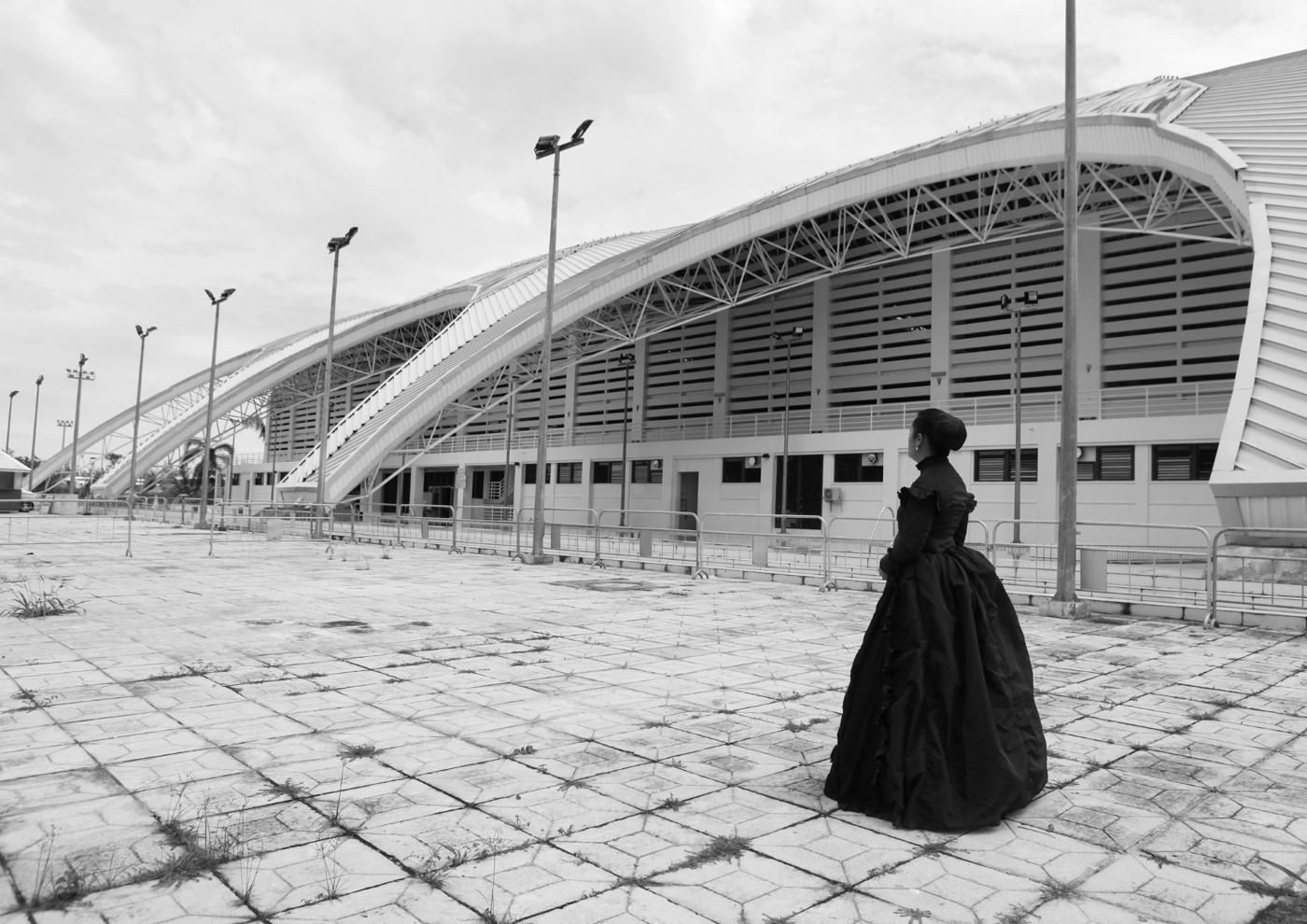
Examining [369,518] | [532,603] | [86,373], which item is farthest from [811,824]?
[86,373]

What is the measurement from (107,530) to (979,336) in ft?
108

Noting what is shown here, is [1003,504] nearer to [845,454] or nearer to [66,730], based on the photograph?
[845,454]

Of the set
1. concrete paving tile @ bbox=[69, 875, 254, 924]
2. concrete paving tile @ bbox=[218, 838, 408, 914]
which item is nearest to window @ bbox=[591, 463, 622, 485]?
concrete paving tile @ bbox=[218, 838, 408, 914]

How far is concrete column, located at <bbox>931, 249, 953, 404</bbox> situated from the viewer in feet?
118

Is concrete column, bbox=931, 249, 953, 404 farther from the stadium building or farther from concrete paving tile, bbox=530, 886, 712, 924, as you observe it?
concrete paving tile, bbox=530, 886, 712, 924

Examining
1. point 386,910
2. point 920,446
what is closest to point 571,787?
point 386,910

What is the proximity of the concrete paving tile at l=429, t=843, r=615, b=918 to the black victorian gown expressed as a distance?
1.35 metres

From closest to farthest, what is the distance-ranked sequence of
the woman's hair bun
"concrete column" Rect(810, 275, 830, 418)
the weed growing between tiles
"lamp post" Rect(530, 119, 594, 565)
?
the woman's hair bun < the weed growing between tiles < "lamp post" Rect(530, 119, 594, 565) < "concrete column" Rect(810, 275, 830, 418)

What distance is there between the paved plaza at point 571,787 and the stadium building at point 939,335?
1045cm

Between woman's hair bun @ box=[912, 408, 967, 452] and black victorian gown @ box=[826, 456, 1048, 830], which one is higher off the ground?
woman's hair bun @ box=[912, 408, 967, 452]

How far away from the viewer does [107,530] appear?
105 ft

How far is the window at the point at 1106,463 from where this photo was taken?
2828 centimetres

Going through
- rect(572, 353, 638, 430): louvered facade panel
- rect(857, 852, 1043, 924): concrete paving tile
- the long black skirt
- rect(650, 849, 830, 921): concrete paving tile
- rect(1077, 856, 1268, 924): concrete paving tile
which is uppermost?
rect(572, 353, 638, 430): louvered facade panel

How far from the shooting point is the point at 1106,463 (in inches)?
1129
